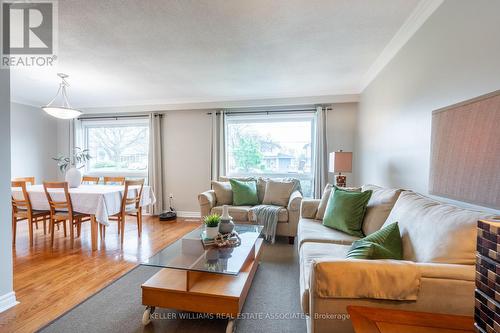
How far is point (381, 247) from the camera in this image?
137 centimetres

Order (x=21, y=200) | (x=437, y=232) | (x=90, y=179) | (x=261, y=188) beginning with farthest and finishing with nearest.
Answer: (x=90, y=179) < (x=261, y=188) < (x=21, y=200) < (x=437, y=232)

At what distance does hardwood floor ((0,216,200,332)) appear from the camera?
1857 mm

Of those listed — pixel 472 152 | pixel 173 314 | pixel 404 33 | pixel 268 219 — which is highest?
pixel 404 33

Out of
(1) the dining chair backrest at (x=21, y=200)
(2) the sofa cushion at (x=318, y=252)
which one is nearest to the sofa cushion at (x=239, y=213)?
(2) the sofa cushion at (x=318, y=252)

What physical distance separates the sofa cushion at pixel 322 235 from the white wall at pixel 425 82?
772mm

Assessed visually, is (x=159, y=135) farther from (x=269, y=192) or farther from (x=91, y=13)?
(x=91, y=13)

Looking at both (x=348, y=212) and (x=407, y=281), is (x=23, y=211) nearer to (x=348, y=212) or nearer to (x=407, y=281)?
(x=348, y=212)

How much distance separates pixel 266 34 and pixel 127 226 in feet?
12.6

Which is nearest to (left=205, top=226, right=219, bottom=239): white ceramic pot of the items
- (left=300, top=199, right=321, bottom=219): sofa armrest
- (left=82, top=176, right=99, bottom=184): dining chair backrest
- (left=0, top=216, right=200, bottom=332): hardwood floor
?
(left=0, top=216, right=200, bottom=332): hardwood floor

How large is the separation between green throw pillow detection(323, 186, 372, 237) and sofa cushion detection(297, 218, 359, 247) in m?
0.07

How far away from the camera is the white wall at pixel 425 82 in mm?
1412

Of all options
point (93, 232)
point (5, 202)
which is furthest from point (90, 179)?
point (5, 202)

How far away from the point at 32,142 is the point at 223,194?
4.43 meters

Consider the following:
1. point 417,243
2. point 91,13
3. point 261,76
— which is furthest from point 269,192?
point 91,13
